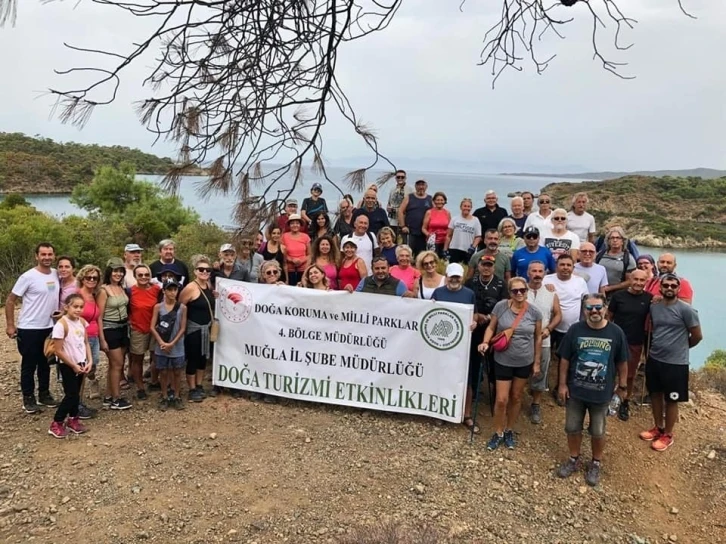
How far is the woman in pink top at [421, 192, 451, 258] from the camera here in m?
7.73

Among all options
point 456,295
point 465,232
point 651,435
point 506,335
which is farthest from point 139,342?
point 651,435

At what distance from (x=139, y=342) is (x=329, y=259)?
7.71 ft

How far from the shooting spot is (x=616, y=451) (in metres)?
5.67

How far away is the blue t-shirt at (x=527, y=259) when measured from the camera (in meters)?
6.18

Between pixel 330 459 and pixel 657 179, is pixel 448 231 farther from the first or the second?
pixel 657 179

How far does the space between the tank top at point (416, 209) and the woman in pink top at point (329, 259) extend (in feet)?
5.54

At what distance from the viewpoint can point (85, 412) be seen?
582 cm

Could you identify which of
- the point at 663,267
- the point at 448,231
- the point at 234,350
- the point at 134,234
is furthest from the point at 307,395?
the point at 134,234

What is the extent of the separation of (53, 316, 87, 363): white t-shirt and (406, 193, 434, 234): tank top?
176 inches

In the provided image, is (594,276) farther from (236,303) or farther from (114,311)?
(114,311)

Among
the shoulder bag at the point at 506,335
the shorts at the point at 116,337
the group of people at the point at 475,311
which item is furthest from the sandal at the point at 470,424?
the shorts at the point at 116,337

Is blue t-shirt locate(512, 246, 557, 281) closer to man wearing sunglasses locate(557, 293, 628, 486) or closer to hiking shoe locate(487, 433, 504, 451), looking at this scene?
man wearing sunglasses locate(557, 293, 628, 486)

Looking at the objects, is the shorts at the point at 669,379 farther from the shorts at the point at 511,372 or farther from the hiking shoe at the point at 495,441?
the hiking shoe at the point at 495,441

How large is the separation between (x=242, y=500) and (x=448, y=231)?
455 cm
